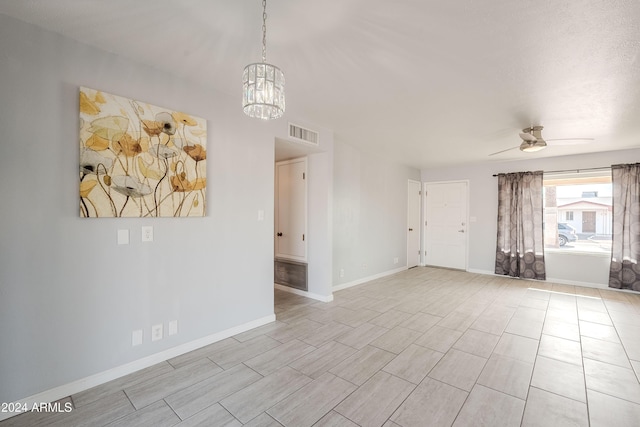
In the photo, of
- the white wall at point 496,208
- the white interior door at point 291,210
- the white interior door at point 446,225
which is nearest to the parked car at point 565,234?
the white wall at point 496,208

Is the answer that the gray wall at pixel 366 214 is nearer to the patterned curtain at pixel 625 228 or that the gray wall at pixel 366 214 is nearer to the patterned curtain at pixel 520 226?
the patterned curtain at pixel 520 226

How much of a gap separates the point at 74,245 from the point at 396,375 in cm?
266

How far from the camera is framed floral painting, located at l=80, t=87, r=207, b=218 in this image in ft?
6.62

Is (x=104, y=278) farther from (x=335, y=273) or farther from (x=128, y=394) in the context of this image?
(x=335, y=273)

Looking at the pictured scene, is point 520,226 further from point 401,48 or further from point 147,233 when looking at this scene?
point 147,233

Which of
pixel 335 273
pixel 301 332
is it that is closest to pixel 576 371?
pixel 301 332

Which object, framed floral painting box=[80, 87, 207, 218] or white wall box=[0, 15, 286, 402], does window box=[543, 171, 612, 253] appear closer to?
white wall box=[0, 15, 286, 402]

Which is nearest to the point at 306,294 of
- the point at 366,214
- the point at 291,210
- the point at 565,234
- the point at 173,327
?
A: the point at 291,210

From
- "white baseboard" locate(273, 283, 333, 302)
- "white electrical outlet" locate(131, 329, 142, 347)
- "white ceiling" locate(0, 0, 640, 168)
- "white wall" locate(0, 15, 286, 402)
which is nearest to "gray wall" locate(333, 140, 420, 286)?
"white baseboard" locate(273, 283, 333, 302)

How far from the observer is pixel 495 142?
174 inches

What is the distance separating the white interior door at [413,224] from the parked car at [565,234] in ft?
9.05

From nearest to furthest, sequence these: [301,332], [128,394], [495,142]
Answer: [128,394] → [301,332] → [495,142]

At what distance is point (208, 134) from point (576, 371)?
3.94m

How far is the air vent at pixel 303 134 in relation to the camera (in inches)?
139
